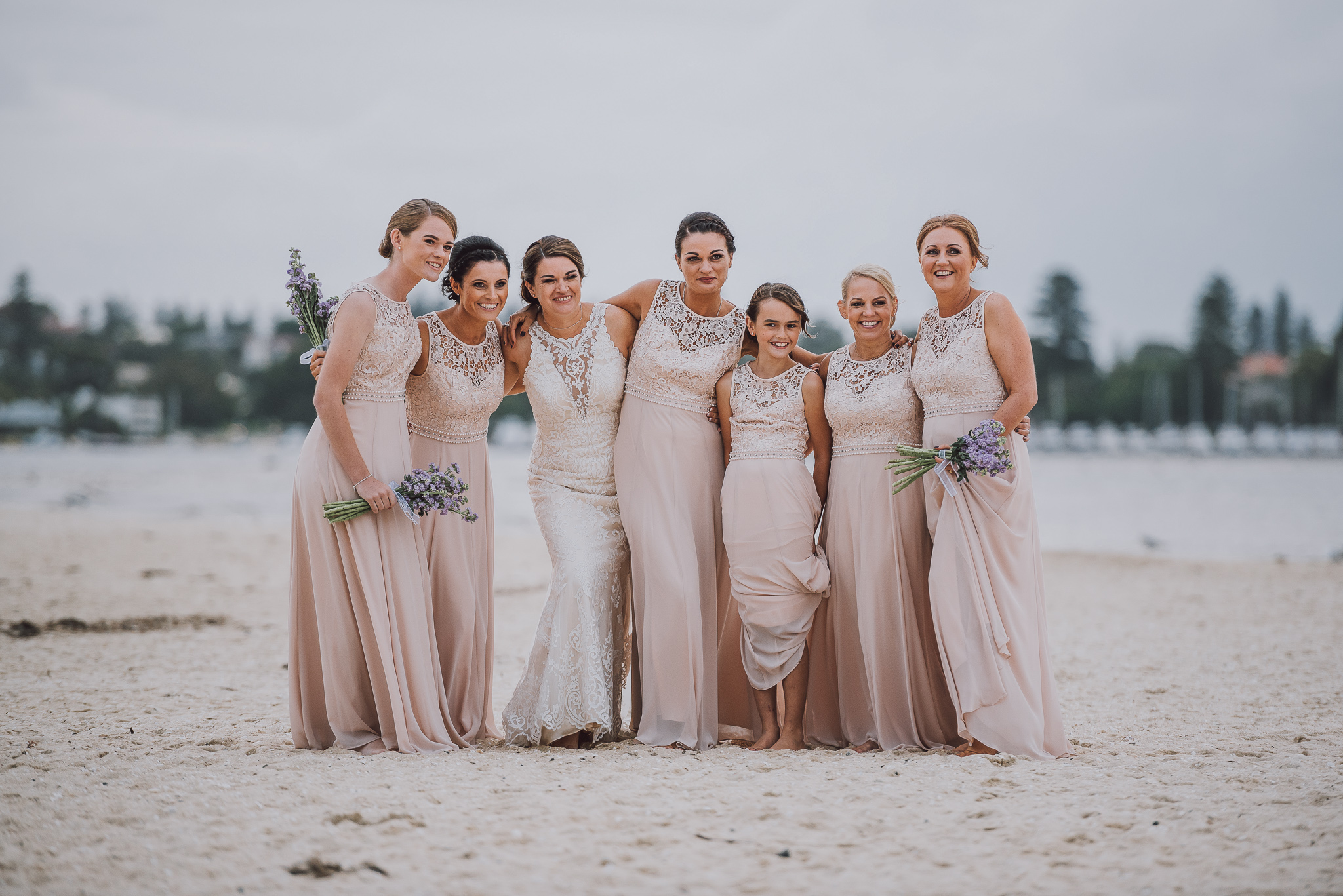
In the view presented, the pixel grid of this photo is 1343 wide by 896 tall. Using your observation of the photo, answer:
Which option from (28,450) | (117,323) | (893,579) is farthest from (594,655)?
(117,323)

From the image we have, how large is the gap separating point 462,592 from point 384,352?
142cm

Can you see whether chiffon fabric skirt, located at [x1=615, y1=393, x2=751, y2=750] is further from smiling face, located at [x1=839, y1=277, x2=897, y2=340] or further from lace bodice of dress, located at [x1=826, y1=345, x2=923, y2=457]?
smiling face, located at [x1=839, y1=277, x2=897, y2=340]

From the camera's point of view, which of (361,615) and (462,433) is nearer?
(361,615)

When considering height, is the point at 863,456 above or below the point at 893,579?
above

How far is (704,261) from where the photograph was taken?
217 inches

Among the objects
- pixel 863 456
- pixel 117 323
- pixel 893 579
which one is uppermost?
pixel 117 323

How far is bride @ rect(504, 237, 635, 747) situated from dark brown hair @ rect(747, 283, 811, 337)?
29.5 inches

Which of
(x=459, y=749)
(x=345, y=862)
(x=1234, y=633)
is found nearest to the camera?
(x=345, y=862)

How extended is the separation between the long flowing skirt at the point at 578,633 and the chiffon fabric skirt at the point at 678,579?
131 millimetres

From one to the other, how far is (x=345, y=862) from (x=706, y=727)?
2.33 meters

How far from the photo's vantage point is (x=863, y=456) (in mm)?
5449

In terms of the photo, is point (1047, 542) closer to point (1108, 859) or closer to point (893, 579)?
point (893, 579)

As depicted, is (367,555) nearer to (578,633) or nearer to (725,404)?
(578,633)

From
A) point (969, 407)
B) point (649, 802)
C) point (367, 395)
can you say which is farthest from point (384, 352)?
point (969, 407)
